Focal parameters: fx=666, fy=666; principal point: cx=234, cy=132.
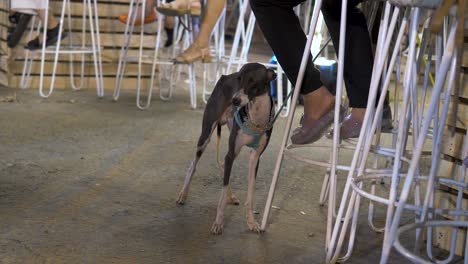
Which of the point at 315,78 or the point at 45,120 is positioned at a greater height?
the point at 315,78

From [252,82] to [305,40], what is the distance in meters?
0.23

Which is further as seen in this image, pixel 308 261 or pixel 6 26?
pixel 6 26

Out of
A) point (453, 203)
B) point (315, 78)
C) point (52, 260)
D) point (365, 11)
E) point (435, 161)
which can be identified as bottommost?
point (52, 260)

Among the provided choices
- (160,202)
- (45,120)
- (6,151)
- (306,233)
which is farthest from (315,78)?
(45,120)

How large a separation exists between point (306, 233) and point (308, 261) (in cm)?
27

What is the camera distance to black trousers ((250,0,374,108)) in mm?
2209

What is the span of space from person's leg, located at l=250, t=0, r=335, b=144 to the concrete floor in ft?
1.29

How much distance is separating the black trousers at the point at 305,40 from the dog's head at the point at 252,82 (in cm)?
8

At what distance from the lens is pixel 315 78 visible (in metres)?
2.27

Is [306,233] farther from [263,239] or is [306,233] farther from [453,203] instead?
[453,203]

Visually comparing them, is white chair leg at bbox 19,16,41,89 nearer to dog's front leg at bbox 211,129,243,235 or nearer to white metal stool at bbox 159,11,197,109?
white metal stool at bbox 159,11,197,109

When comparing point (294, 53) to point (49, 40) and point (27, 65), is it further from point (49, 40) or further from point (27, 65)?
point (27, 65)

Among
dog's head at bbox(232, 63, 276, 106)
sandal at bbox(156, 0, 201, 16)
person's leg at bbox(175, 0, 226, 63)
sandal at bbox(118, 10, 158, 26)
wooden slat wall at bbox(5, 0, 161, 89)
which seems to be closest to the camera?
dog's head at bbox(232, 63, 276, 106)

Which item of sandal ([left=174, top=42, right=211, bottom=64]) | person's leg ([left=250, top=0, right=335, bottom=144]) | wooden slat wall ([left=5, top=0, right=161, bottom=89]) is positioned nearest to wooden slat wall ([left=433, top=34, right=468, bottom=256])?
person's leg ([left=250, top=0, right=335, bottom=144])
